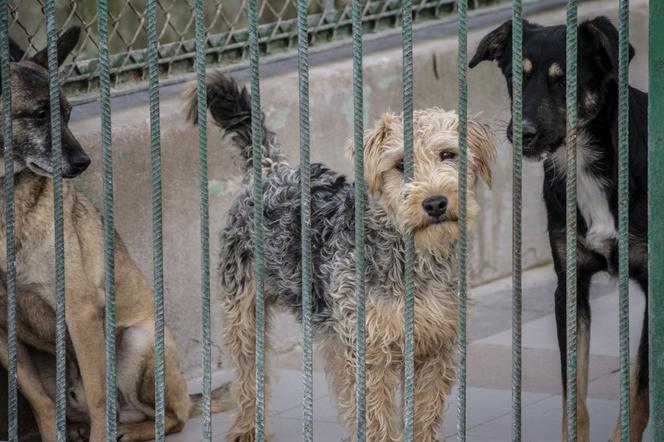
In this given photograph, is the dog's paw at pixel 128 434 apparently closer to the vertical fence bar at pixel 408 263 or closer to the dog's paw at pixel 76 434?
the dog's paw at pixel 76 434

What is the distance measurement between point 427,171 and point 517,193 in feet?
2.56

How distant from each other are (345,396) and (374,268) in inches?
19.5

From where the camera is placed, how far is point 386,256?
4398 millimetres

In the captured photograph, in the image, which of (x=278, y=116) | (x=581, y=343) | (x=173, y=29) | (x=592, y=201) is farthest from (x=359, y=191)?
(x=173, y=29)

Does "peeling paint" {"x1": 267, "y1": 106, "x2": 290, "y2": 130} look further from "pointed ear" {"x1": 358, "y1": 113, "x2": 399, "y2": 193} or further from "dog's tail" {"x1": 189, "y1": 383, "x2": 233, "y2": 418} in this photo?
"pointed ear" {"x1": 358, "y1": 113, "x2": 399, "y2": 193}

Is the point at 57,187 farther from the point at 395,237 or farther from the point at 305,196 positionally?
the point at 395,237

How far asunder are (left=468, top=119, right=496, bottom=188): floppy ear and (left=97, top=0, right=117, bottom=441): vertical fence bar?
4.50ft

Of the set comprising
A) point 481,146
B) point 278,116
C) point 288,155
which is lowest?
point 481,146

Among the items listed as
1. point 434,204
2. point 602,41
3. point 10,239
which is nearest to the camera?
point 10,239

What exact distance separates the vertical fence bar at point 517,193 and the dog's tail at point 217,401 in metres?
2.21

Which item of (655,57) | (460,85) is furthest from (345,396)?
(655,57)

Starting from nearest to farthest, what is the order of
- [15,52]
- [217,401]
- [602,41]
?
[602,41] → [15,52] → [217,401]

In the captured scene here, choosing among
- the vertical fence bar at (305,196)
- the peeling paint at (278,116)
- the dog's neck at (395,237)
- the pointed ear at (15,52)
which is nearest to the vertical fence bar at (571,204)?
the vertical fence bar at (305,196)

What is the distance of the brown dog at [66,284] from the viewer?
4.54 meters
